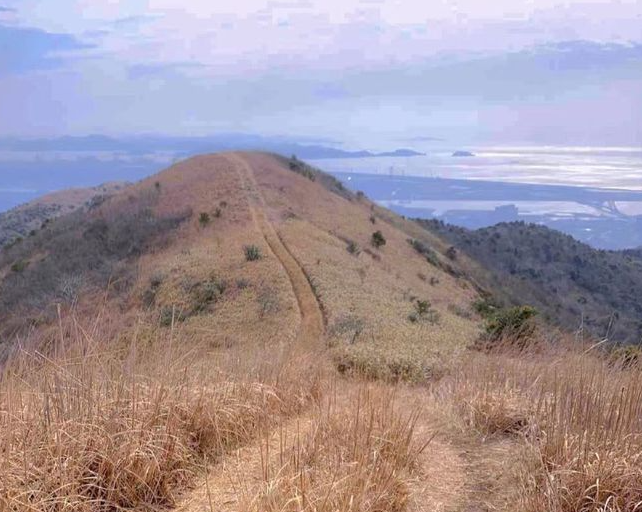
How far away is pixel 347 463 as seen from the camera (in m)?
5.04

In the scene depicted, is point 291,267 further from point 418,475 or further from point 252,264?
point 418,475

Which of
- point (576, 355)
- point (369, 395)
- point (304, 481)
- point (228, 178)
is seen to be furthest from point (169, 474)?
point (228, 178)

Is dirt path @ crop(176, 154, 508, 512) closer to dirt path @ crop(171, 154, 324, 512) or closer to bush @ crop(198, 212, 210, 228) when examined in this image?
dirt path @ crop(171, 154, 324, 512)

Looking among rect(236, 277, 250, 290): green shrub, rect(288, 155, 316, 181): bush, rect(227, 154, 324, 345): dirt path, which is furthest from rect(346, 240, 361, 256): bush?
rect(288, 155, 316, 181): bush

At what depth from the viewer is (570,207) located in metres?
75.7

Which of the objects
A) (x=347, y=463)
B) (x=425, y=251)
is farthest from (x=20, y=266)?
(x=347, y=463)

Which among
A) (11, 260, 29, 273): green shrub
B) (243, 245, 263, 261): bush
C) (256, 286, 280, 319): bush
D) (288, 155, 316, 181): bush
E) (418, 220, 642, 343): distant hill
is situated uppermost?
(288, 155, 316, 181): bush

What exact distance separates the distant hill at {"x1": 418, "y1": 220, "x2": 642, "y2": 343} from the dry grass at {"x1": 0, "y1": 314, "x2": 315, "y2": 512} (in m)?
32.0

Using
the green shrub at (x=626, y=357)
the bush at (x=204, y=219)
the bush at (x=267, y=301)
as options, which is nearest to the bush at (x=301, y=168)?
the bush at (x=204, y=219)

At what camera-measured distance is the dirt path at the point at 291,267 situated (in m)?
20.3

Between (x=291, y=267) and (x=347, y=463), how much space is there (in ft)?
75.5

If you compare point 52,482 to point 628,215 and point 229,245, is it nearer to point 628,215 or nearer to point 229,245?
point 229,245

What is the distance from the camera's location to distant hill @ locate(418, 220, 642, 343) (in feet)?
136

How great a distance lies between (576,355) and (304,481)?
298 cm
